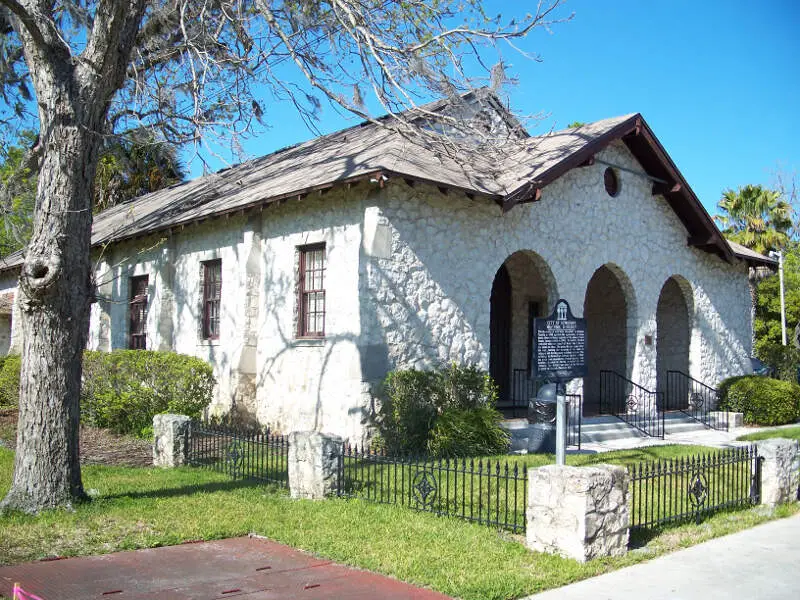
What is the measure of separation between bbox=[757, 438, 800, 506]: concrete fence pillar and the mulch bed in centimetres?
852

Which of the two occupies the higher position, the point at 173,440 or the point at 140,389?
the point at 140,389

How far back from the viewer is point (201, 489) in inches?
383

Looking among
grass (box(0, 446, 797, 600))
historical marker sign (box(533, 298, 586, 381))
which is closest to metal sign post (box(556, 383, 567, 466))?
historical marker sign (box(533, 298, 586, 381))

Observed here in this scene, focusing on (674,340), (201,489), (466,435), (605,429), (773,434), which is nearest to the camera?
(201,489)

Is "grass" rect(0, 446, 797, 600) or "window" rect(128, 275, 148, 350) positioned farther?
"window" rect(128, 275, 148, 350)

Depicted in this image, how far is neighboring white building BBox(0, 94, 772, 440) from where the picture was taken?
12.8 meters

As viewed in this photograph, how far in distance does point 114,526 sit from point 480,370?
7.25m

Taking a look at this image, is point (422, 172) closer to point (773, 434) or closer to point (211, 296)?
point (211, 296)

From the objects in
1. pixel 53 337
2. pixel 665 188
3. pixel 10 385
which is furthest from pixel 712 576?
pixel 10 385

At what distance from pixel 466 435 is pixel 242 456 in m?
3.40

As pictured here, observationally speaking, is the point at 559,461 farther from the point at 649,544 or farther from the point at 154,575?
the point at 154,575

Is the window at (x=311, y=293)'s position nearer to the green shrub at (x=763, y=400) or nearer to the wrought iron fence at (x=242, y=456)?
the wrought iron fence at (x=242, y=456)

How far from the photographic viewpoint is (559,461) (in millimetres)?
7969

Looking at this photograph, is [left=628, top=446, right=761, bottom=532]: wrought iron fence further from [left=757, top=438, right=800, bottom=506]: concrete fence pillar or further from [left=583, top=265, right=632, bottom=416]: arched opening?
[left=583, top=265, right=632, bottom=416]: arched opening
